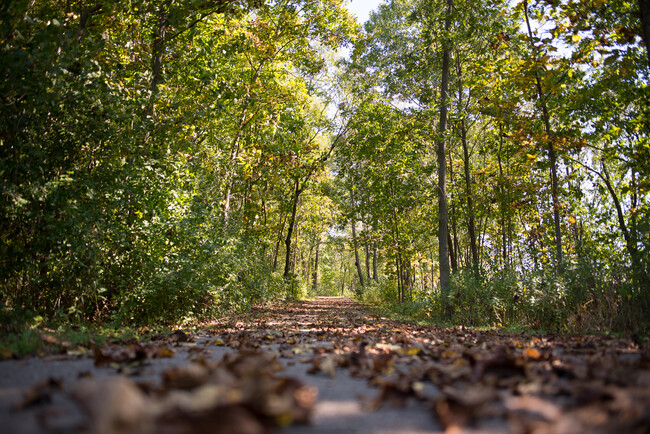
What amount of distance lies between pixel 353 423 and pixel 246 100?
34.7 feet

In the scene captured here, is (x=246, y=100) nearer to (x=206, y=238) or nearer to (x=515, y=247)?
(x=206, y=238)

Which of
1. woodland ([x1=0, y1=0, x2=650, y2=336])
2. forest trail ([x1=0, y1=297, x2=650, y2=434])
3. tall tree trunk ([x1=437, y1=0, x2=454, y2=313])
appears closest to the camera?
forest trail ([x1=0, y1=297, x2=650, y2=434])

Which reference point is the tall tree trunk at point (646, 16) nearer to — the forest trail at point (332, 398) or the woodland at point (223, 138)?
the woodland at point (223, 138)

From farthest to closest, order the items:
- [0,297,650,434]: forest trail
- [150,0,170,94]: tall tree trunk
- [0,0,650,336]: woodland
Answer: [150,0,170,94]: tall tree trunk → [0,0,650,336]: woodland → [0,297,650,434]: forest trail

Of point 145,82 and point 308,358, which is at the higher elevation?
point 145,82

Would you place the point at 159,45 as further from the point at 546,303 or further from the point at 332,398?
the point at 546,303

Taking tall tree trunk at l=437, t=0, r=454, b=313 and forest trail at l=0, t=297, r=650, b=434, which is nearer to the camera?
forest trail at l=0, t=297, r=650, b=434

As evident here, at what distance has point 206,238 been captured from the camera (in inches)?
307

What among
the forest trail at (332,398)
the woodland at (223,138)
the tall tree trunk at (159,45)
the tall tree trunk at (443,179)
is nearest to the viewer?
the forest trail at (332,398)

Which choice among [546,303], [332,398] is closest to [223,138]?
[546,303]

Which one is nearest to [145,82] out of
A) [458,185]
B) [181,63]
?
[181,63]

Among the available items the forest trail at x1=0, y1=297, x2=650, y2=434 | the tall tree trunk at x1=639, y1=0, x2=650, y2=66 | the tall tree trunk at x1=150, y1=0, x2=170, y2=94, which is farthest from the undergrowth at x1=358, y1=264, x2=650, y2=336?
the tall tree trunk at x1=150, y1=0, x2=170, y2=94

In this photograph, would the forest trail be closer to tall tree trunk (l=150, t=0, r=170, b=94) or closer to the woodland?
the woodland

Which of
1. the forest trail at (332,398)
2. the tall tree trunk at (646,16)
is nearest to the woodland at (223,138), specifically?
the tall tree trunk at (646,16)
